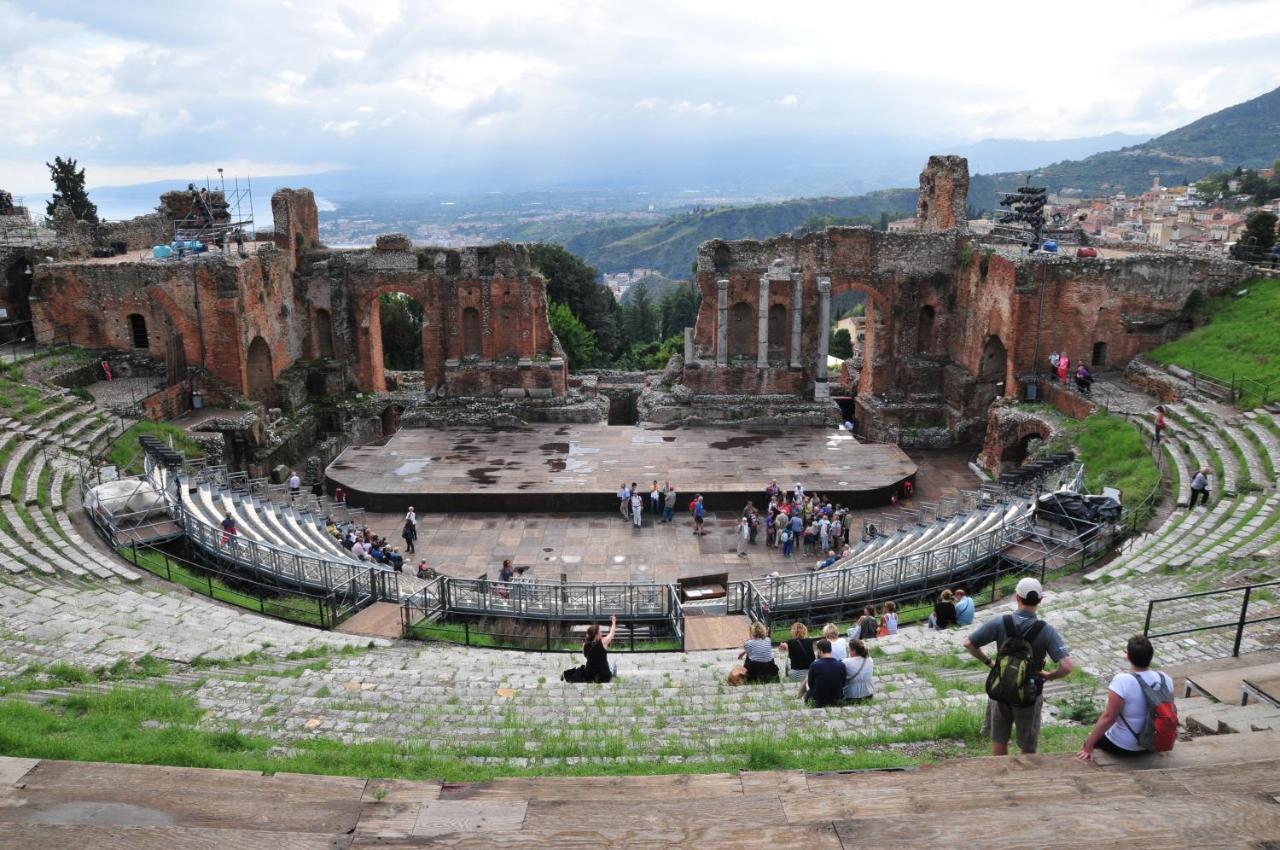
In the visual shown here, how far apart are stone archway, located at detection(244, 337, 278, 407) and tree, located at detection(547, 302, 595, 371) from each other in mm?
21040

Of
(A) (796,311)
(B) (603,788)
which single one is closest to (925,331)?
(A) (796,311)

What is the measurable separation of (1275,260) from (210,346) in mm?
33691

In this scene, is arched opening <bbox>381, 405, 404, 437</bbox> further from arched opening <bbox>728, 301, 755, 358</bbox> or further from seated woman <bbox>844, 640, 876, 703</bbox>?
seated woman <bbox>844, 640, 876, 703</bbox>

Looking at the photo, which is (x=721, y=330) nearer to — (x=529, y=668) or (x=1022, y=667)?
(x=529, y=668)

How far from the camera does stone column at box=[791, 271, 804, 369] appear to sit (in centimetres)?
3266

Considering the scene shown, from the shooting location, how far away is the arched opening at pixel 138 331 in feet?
96.6

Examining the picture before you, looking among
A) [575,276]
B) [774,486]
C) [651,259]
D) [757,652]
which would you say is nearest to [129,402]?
[774,486]

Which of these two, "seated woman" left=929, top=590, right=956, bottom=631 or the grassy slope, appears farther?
the grassy slope

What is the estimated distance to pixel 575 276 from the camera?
188 feet

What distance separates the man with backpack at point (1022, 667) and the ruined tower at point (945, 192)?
28342 mm

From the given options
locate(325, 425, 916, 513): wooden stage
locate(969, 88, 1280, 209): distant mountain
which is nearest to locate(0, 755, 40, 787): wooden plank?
locate(325, 425, 916, 513): wooden stage

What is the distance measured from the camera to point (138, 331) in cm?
2969

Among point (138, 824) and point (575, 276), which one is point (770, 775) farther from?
point (575, 276)

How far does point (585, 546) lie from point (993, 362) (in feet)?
53.1
